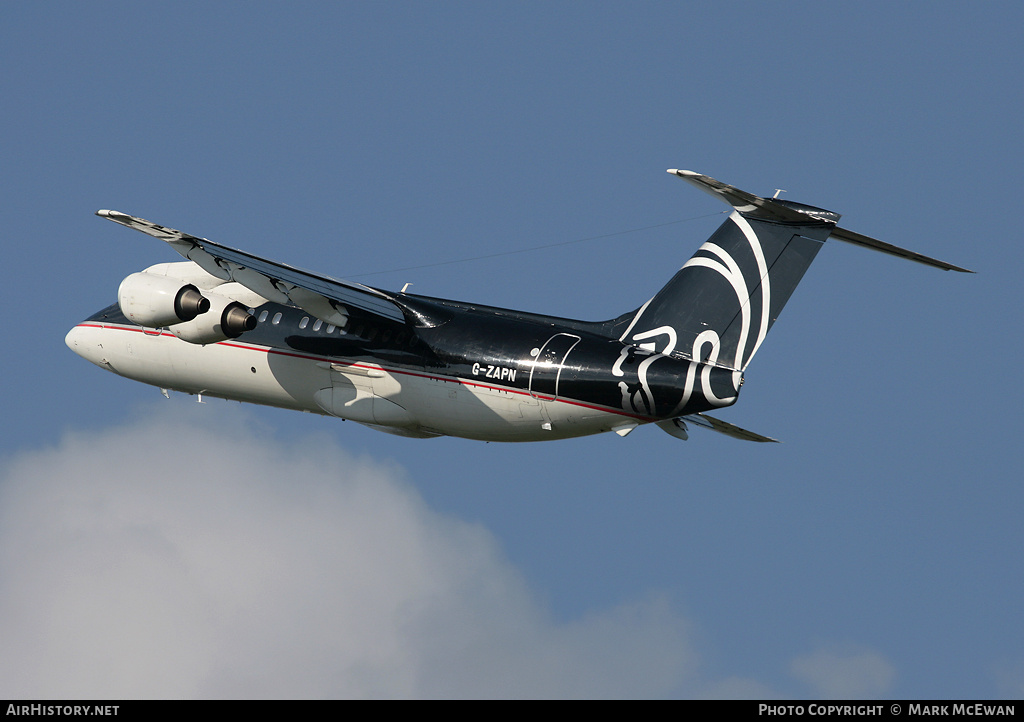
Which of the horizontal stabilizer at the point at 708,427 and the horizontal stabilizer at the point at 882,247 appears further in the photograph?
the horizontal stabilizer at the point at 708,427

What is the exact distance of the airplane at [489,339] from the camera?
2408 centimetres

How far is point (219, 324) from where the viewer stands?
1019 inches

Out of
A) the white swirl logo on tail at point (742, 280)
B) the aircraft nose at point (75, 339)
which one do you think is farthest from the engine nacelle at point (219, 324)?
the white swirl logo on tail at point (742, 280)

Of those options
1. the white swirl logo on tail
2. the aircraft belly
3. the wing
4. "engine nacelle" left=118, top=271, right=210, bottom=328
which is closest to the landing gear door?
the white swirl logo on tail

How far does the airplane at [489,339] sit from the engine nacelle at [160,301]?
0.08ft

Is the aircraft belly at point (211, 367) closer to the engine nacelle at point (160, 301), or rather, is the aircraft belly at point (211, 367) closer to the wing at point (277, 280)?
the wing at point (277, 280)

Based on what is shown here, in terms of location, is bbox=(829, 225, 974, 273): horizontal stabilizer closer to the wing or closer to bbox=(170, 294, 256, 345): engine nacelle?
the wing

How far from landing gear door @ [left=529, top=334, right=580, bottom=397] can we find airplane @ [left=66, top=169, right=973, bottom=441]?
25 millimetres

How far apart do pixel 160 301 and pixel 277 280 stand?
2157mm

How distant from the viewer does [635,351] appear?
79.7 ft

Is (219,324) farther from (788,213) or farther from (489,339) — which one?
(788,213)

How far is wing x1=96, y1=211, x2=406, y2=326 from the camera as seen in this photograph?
25.3 meters

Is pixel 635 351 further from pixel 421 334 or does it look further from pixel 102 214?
pixel 102 214

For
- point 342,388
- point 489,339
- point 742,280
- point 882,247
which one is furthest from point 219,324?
point 882,247
